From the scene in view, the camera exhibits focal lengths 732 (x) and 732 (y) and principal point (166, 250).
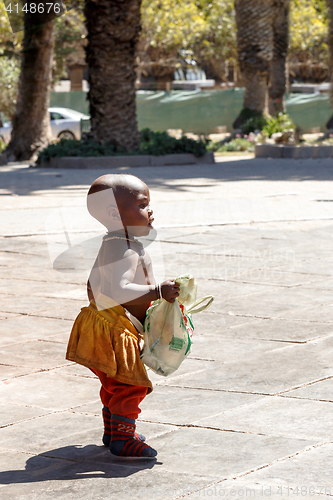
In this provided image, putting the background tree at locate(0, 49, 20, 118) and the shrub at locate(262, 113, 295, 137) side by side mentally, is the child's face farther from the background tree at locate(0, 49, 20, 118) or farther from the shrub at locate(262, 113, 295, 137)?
the background tree at locate(0, 49, 20, 118)

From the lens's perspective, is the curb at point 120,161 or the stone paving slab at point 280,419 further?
the curb at point 120,161

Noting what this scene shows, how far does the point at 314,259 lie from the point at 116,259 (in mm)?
3959

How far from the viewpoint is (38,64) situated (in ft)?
57.7

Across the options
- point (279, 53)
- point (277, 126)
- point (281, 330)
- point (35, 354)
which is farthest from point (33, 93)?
point (35, 354)

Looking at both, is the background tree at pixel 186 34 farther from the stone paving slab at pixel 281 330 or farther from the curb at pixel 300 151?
the stone paving slab at pixel 281 330

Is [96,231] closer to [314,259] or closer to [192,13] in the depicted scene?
[314,259]

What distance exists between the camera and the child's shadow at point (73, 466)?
2521 millimetres

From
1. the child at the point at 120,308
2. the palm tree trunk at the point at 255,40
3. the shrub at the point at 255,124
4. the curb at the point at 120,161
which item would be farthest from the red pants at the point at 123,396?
the palm tree trunk at the point at 255,40

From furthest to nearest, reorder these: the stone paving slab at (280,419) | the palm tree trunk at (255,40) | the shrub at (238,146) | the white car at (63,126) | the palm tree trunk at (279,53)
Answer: the white car at (63,126) < the palm tree trunk at (279,53) < the palm tree trunk at (255,40) < the shrub at (238,146) < the stone paving slab at (280,419)

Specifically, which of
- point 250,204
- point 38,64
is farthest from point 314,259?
point 38,64

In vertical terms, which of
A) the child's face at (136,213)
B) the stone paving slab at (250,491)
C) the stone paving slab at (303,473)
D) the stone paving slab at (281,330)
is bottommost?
the stone paving slab at (281,330)

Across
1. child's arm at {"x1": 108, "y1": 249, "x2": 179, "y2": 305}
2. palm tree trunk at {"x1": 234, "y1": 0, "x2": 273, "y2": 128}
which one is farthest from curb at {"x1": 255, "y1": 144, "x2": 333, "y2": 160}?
child's arm at {"x1": 108, "y1": 249, "x2": 179, "y2": 305}

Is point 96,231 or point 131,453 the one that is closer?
point 131,453

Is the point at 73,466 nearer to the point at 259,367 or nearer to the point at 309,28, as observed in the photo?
the point at 259,367
